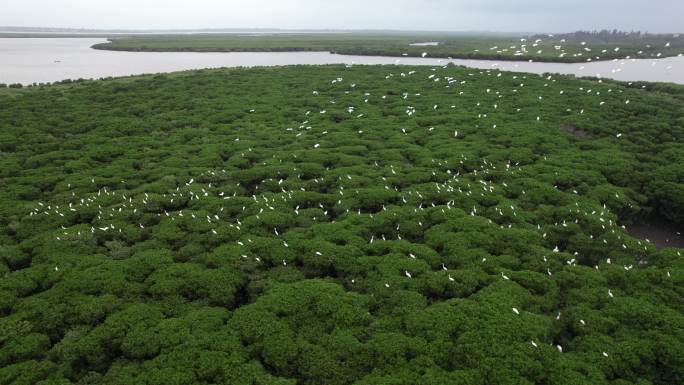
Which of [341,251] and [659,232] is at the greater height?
[341,251]

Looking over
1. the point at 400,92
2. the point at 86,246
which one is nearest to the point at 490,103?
the point at 400,92

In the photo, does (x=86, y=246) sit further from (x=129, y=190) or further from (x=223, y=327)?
(x=223, y=327)

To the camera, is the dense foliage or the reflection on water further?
the reflection on water

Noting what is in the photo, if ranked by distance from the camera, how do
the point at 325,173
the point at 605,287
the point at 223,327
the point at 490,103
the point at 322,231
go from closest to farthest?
1. the point at 223,327
2. the point at 605,287
3. the point at 322,231
4. the point at 325,173
5. the point at 490,103

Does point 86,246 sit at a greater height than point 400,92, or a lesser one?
lesser

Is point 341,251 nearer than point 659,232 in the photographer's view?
Yes
